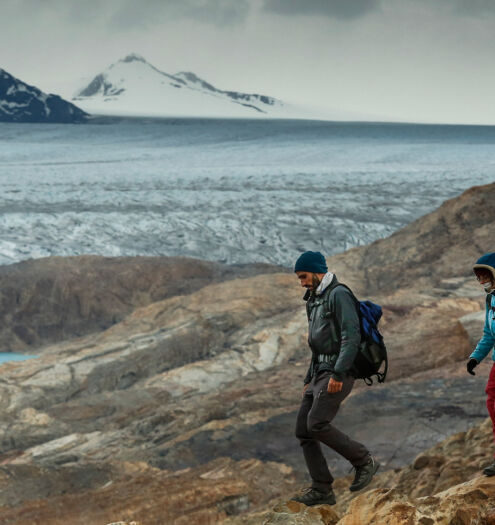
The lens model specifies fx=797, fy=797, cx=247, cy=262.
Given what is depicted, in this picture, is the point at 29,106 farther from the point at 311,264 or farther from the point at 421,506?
the point at 421,506

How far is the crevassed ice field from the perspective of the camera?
31.9m

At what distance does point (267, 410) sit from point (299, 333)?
220 inches

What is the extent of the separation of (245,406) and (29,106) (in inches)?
2517

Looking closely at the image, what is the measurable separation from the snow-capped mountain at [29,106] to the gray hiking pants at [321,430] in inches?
2648

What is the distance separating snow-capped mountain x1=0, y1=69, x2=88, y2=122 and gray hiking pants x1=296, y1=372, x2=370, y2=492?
6726 centimetres

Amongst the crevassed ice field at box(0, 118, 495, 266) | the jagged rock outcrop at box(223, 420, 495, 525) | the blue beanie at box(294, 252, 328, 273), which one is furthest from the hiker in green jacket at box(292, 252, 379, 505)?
the crevassed ice field at box(0, 118, 495, 266)

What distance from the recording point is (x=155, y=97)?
9125 cm

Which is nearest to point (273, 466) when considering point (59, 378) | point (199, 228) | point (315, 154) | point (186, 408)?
point (186, 408)

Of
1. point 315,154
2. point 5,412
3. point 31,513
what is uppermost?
point 315,154

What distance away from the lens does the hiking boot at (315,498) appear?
391cm

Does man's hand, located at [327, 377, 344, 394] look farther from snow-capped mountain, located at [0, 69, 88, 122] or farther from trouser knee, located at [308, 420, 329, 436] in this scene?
snow-capped mountain, located at [0, 69, 88, 122]

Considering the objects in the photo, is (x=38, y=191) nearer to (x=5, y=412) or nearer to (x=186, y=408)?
(x=5, y=412)

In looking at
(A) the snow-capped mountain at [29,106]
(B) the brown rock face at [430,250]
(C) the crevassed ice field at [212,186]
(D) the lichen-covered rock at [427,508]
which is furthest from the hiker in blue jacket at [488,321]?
(A) the snow-capped mountain at [29,106]

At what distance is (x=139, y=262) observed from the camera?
1155 inches
